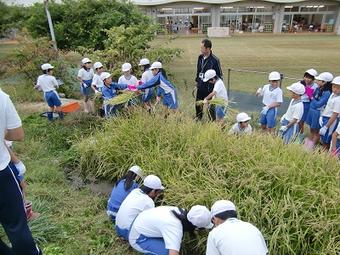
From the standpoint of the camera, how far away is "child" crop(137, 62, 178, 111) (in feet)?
21.0

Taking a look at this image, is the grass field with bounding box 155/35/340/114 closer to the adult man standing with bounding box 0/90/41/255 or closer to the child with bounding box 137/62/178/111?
the child with bounding box 137/62/178/111

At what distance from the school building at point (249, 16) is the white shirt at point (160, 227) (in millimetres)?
35436

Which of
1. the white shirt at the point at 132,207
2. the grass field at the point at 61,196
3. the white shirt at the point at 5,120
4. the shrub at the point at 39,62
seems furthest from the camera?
the shrub at the point at 39,62

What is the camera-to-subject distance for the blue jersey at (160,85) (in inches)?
251

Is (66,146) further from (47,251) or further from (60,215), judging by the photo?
(47,251)

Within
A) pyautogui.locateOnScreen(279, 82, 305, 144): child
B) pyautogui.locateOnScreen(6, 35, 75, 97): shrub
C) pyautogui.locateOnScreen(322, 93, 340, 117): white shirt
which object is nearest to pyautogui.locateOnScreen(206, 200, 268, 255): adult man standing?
pyautogui.locateOnScreen(279, 82, 305, 144): child

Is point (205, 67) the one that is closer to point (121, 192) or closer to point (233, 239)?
point (121, 192)

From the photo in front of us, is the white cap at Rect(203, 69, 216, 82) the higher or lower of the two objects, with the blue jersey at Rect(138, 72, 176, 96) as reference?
higher

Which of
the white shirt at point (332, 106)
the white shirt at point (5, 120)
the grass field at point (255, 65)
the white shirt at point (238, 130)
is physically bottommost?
the grass field at point (255, 65)

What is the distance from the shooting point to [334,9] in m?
37.0

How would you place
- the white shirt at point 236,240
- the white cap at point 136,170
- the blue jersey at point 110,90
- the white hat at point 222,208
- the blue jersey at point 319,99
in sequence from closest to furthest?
the white shirt at point 236,240, the white hat at point 222,208, the white cap at point 136,170, the blue jersey at point 319,99, the blue jersey at point 110,90

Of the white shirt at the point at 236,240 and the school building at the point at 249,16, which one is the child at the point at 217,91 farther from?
the school building at the point at 249,16

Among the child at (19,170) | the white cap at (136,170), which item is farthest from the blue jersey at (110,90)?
the child at (19,170)

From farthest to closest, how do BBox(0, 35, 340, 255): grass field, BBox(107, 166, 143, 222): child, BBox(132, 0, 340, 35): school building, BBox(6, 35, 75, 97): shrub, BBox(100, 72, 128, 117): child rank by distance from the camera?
BBox(132, 0, 340, 35): school building, BBox(6, 35, 75, 97): shrub, BBox(100, 72, 128, 117): child, BBox(107, 166, 143, 222): child, BBox(0, 35, 340, 255): grass field
